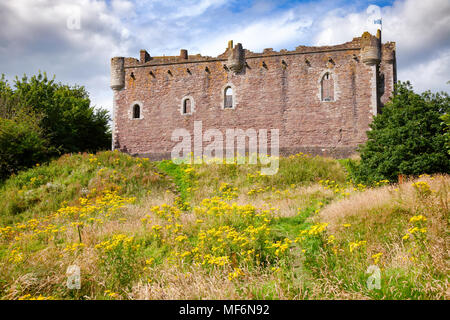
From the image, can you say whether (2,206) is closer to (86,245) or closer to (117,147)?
(86,245)

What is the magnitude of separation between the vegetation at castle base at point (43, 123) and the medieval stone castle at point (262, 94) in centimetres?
432

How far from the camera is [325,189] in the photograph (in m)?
10.7

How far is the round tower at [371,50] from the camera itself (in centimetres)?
2033

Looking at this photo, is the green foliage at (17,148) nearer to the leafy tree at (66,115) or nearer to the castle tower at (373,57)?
the leafy tree at (66,115)

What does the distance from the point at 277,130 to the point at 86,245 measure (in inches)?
673

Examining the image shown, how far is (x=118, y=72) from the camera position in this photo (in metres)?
24.9

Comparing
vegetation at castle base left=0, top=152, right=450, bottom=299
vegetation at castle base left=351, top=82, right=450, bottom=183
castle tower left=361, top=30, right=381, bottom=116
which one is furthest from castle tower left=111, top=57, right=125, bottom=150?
vegetation at castle base left=351, top=82, right=450, bottom=183

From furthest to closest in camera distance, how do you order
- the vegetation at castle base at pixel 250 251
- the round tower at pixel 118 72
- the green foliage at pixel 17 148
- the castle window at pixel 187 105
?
the round tower at pixel 118 72
the castle window at pixel 187 105
the green foliage at pixel 17 148
the vegetation at castle base at pixel 250 251

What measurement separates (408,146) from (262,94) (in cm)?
1238

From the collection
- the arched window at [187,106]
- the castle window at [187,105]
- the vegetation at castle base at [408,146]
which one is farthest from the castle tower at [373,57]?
the arched window at [187,106]

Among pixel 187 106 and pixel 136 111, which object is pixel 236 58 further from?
pixel 136 111

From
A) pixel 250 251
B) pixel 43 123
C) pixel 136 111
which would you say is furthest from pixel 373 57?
pixel 43 123

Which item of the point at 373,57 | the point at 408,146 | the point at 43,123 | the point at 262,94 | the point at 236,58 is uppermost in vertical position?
the point at 236,58

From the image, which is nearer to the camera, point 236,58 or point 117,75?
point 236,58
